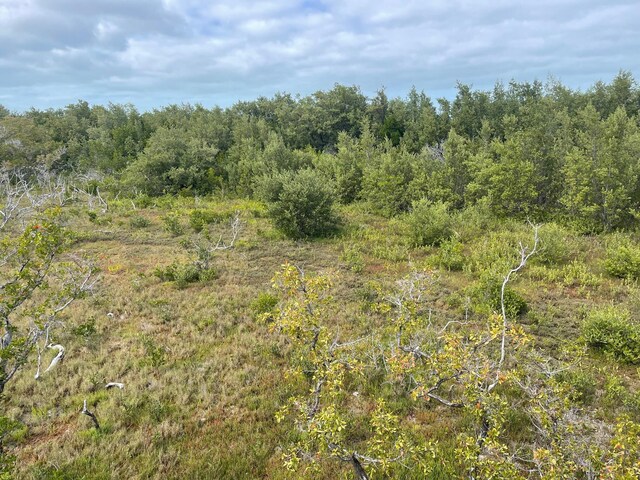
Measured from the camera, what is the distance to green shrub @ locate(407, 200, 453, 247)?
18250 mm

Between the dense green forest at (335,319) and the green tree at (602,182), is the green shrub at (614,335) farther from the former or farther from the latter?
the green tree at (602,182)

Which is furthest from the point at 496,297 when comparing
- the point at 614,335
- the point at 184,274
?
the point at 184,274

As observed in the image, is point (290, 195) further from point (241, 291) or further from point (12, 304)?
point (12, 304)

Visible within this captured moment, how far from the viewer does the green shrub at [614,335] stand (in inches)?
357

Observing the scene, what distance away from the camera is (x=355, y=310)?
12.0 metres

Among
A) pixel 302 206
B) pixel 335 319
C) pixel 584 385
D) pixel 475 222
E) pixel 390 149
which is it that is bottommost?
pixel 584 385

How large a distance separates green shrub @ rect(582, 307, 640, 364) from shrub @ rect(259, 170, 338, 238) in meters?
12.8

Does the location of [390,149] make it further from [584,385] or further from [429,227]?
[584,385]

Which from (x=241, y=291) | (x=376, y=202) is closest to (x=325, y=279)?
(x=241, y=291)

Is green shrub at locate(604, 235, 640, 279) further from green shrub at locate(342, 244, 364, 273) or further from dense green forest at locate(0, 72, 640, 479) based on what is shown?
green shrub at locate(342, 244, 364, 273)

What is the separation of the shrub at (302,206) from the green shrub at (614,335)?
505 inches

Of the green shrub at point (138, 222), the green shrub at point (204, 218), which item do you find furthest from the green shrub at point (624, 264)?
the green shrub at point (138, 222)

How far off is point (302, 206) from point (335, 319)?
943 cm

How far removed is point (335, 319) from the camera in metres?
11.4
